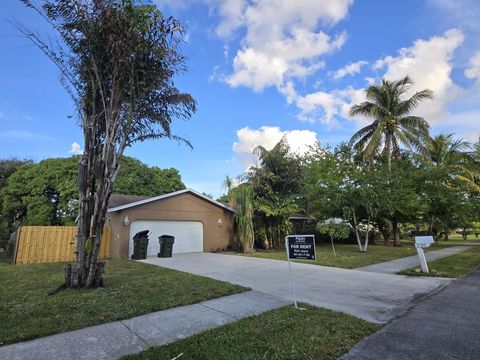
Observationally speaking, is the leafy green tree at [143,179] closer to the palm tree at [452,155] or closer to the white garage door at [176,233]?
the white garage door at [176,233]

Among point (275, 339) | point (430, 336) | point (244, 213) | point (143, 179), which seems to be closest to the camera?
point (275, 339)

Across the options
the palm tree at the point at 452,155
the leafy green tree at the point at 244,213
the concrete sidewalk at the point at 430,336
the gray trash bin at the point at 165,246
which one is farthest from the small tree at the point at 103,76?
the palm tree at the point at 452,155

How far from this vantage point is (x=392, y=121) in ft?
74.3

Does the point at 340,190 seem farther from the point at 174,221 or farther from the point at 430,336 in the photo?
the point at 430,336

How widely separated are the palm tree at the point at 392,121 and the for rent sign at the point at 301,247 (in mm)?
19230

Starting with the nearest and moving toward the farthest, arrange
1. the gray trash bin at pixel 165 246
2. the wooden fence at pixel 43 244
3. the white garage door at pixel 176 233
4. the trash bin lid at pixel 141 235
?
the wooden fence at pixel 43 244 → the trash bin lid at pixel 141 235 → the gray trash bin at pixel 165 246 → the white garage door at pixel 176 233

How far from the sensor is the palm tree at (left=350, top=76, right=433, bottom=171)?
74.3 feet

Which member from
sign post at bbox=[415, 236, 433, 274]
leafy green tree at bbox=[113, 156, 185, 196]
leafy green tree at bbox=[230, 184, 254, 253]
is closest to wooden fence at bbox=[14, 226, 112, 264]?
leafy green tree at bbox=[230, 184, 254, 253]

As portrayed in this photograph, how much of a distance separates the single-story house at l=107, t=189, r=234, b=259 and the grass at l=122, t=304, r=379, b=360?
→ 11.0 m

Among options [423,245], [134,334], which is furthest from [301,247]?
[423,245]

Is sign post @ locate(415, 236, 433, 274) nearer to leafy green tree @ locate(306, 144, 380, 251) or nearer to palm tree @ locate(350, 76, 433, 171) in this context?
leafy green tree @ locate(306, 144, 380, 251)

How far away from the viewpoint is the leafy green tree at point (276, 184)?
18.1 metres

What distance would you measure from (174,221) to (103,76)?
10.0 meters

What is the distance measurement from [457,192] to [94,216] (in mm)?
23872
